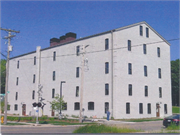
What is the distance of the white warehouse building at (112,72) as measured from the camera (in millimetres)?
40781

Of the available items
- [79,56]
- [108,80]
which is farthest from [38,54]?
[108,80]

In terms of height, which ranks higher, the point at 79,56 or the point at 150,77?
the point at 79,56

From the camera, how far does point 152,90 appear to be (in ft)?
148

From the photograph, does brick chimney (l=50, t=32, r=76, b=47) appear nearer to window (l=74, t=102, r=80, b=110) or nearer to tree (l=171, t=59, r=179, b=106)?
window (l=74, t=102, r=80, b=110)

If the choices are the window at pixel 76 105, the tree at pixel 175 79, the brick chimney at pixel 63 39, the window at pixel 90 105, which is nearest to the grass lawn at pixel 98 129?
the window at pixel 90 105

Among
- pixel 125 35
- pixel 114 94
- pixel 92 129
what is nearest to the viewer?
pixel 92 129

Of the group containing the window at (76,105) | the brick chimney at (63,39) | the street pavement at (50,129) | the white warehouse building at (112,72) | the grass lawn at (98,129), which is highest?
the brick chimney at (63,39)

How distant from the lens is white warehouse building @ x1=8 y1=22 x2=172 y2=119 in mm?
40781

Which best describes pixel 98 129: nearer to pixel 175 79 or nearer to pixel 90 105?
pixel 90 105

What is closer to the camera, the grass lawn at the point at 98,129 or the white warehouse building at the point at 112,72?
the grass lawn at the point at 98,129

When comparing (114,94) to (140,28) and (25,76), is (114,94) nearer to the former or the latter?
(140,28)

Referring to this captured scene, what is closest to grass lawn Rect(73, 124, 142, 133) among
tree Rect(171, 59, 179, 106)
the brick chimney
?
the brick chimney

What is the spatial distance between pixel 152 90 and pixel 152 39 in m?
9.04

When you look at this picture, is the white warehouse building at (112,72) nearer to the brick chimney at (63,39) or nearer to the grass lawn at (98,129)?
the brick chimney at (63,39)
